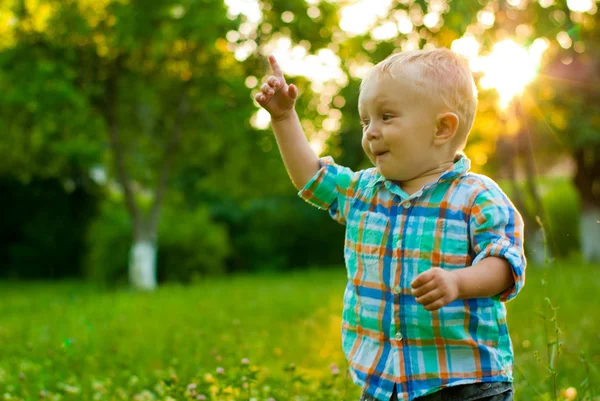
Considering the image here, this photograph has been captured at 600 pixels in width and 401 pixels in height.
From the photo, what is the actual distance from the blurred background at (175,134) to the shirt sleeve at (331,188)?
4639 millimetres

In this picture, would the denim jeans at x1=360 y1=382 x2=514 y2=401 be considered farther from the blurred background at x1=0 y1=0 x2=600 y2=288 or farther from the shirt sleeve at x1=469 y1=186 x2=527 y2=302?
the blurred background at x1=0 y1=0 x2=600 y2=288

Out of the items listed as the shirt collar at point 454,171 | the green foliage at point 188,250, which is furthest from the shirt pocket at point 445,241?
the green foliage at point 188,250

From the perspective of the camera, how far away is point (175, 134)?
538 inches

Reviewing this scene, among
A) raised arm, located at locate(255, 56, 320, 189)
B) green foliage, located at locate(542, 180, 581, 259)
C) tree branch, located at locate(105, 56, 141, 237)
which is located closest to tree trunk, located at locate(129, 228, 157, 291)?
tree branch, located at locate(105, 56, 141, 237)

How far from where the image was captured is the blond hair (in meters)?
2.07

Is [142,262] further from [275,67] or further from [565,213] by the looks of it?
[565,213]

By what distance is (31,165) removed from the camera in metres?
15.1

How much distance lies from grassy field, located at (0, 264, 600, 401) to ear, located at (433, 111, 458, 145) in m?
0.74

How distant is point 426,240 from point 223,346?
3206mm

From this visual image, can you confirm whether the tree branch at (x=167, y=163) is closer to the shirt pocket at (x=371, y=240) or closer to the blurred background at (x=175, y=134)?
the blurred background at (x=175, y=134)

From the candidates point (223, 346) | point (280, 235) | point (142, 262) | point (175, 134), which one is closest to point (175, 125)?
point (175, 134)

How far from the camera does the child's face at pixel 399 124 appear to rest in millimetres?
2082

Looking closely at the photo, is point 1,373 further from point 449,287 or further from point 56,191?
point 56,191

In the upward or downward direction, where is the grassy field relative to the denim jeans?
downward
